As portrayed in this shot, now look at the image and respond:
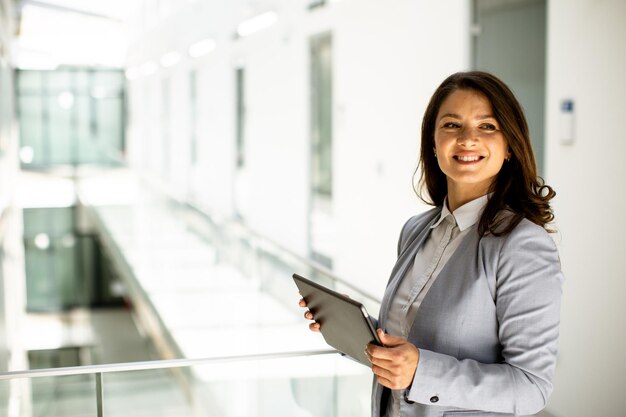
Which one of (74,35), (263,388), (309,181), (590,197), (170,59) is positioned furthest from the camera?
(74,35)

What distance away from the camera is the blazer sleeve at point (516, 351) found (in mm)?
1828

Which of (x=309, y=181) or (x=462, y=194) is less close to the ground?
(x=462, y=194)

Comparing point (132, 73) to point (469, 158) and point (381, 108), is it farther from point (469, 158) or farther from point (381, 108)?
point (469, 158)

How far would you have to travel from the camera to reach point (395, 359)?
1870 mm

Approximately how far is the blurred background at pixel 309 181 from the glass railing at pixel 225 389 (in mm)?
13

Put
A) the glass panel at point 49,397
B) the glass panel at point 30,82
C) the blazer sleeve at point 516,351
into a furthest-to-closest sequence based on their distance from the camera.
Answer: the glass panel at point 30,82
the glass panel at point 49,397
the blazer sleeve at point 516,351

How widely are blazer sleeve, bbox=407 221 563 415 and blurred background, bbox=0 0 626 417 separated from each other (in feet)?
Answer: 4.19

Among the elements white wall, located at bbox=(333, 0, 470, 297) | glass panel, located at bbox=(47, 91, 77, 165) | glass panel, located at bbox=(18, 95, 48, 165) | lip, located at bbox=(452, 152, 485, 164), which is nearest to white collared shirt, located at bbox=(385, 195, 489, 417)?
lip, located at bbox=(452, 152, 485, 164)

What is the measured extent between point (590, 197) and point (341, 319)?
3.63 m

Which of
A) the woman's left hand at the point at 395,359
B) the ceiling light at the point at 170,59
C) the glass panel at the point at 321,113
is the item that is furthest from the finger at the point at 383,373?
the ceiling light at the point at 170,59

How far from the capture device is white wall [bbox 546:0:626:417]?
5.03m

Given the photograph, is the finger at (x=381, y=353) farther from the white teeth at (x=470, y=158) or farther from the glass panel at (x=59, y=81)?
the glass panel at (x=59, y=81)

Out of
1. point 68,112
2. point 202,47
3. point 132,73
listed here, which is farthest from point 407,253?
point 68,112

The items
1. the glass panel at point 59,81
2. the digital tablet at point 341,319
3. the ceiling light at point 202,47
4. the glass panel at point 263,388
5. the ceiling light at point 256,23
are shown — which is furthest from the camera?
the glass panel at point 59,81
